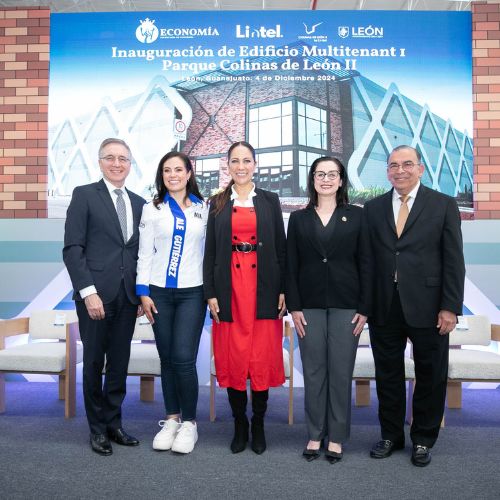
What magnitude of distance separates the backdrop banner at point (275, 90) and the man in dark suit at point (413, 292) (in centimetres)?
175

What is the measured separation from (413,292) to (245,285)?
35.3 inches

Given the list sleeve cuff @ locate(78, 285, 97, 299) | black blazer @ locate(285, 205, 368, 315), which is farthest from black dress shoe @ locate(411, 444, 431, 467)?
sleeve cuff @ locate(78, 285, 97, 299)

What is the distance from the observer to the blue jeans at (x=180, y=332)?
270cm

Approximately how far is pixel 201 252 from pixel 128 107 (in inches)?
91.9

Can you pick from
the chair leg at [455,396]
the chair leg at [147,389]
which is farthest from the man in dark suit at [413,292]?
the chair leg at [147,389]

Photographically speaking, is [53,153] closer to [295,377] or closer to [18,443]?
[18,443]

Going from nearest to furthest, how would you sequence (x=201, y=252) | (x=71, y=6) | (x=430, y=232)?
(x=430, y=232) < (x=201, y=252) < (x=71, y=6)

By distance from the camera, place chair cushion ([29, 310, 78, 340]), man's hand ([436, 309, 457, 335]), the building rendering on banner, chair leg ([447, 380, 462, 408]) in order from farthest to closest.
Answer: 1. the building rendering on banner
2. chair cushion ([29, 310, 78, 340])
3. chair leg ([447, 380, 462, 408])
4. man's hand ([436, 309, 457, 335])

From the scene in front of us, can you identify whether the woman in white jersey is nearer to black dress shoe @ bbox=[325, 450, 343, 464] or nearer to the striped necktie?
black dress shoe @ bbox=[325, 450, 343, 464]

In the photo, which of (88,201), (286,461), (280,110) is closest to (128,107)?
(280,110)

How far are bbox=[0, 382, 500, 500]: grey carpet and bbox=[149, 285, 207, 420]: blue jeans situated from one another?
39cm

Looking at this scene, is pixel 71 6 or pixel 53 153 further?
pixel 71 6

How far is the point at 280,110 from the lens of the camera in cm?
443

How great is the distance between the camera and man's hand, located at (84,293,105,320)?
261 centimetres
